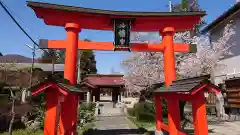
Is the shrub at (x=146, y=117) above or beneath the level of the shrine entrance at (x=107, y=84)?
beneath

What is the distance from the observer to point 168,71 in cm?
1008

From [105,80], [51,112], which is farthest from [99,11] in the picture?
[105,80]

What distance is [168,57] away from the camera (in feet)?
33.4

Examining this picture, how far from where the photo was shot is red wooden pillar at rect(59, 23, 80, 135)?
29.1 ft

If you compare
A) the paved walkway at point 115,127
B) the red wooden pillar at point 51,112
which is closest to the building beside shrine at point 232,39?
the paved walkway at point 115,127

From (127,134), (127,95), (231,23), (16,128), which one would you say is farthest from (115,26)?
(127,95)

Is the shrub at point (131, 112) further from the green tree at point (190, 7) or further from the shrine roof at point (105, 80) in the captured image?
the green tree at point (190, 7)

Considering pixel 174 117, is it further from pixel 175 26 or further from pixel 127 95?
pixel 127 95

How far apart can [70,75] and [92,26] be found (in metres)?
Answer: 2.67

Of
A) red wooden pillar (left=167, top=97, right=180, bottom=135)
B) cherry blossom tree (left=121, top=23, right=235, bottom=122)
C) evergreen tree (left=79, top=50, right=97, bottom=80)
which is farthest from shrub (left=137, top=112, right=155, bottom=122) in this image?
evergreen tree (left=79, top=50, right=97, bottom=80)

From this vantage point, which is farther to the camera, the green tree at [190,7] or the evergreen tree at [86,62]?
the evergreen tree at [86,62]

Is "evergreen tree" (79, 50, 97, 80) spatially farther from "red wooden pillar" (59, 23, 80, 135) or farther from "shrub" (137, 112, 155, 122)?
"red wooden pillar" (59, 23, 80, 135)

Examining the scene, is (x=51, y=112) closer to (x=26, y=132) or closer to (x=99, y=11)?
(x=99, y=11)

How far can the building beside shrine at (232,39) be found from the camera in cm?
1936
